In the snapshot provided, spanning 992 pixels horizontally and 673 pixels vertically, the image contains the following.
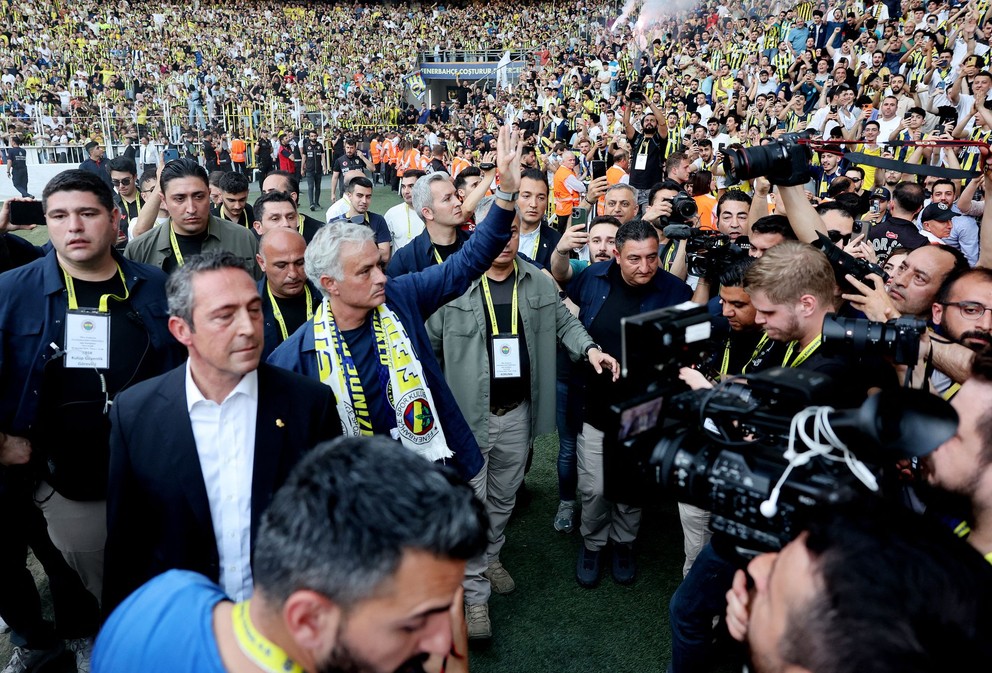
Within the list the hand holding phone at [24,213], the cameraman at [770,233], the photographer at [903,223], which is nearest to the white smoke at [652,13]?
the photographer at [903,223]

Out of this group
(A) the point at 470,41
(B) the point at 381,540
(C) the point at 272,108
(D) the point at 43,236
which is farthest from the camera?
(A) the point at 470,41

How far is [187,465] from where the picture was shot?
1897 mm

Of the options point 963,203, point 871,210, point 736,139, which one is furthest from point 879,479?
point 736,139

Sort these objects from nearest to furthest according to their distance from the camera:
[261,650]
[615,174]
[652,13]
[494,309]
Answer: [261,650] < [494,309] < [615,174] < [652,13]

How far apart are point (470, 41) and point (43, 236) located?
23.5 meters

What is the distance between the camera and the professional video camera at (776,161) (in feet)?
8.73

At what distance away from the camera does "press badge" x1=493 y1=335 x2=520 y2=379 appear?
3.19 metres

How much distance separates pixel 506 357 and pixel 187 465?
5.32 feet

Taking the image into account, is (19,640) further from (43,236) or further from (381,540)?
(43,236)

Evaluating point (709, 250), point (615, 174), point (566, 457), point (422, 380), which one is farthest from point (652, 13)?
point (422, 380)

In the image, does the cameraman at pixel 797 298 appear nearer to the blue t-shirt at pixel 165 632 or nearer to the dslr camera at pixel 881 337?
the dslr camera at pixel 881 337

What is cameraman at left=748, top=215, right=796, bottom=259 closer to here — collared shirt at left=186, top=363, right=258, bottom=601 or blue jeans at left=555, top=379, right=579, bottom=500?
blue jeans at left=555, top=379, right=579, bottom=500

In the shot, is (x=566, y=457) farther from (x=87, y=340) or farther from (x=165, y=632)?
(x=165, y=632)

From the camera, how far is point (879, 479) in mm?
1375
